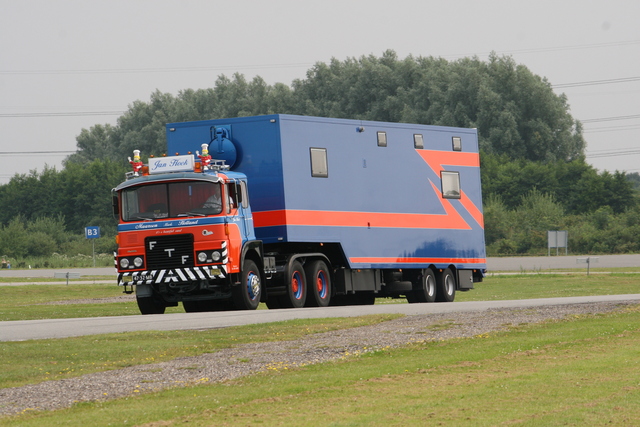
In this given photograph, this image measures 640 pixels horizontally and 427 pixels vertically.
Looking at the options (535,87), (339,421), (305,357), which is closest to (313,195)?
(305,357)

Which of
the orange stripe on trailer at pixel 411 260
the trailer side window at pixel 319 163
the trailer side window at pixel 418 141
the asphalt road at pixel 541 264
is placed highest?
the trailer side window at pixel 418 141

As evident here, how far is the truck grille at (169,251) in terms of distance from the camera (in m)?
21.8

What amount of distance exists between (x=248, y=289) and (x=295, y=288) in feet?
5.62

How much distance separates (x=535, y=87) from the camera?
3479 inches

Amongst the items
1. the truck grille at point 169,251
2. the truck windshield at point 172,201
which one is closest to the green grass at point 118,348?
the truck grille at point 169,251

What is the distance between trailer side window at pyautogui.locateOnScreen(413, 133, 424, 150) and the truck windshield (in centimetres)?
→ 745

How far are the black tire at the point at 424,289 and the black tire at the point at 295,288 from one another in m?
4.70

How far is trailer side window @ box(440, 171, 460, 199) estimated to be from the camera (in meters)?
28.4

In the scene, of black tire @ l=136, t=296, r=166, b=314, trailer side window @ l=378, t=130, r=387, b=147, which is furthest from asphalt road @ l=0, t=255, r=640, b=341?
trailer side window @ l=378, t=130, r=387, b=147

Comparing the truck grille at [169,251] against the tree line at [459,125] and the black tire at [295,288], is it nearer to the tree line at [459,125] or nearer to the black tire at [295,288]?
the black tire at [295,288]

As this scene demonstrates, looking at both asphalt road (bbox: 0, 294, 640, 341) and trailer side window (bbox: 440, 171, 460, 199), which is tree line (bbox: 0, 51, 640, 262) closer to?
trailer side window (bbox: 440, 171, 460, 199)

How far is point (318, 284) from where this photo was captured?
80.1ft

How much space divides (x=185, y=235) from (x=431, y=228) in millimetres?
8491

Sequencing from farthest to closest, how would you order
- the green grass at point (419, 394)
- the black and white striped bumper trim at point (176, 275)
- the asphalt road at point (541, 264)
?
1. the asphalt road at point (541, 264)
2. the black and white striped bumper trim at point (176, 275)
3. the green grass at point (419, 394)
